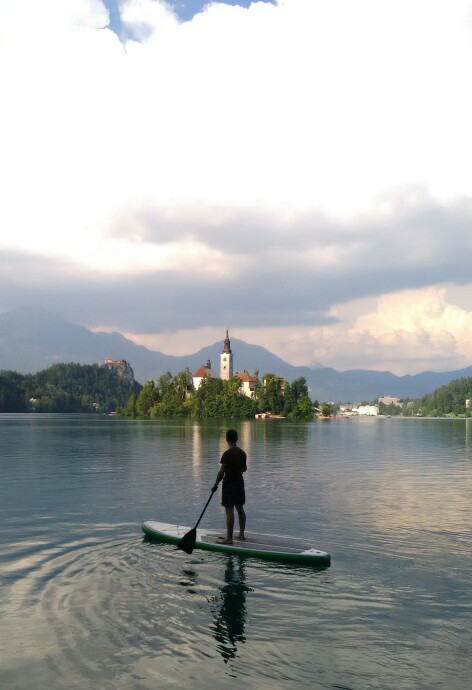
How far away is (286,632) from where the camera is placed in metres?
12.5

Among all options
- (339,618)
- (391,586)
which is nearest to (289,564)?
(391,586)

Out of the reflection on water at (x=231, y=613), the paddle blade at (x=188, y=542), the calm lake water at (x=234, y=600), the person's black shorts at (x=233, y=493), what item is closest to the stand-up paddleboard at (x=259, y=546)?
the calm lake water at (x=234, y=600)

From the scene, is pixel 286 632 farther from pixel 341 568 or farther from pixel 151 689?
pixel 341 568

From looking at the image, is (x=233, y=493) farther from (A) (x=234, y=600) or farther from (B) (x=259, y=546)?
(A) (x=234, y=600)

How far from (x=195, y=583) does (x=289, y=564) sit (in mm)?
3214

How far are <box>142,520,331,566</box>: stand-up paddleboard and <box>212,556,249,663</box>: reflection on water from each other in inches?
37.1

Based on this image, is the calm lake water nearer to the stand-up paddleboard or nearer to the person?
the stand-up paddleboard

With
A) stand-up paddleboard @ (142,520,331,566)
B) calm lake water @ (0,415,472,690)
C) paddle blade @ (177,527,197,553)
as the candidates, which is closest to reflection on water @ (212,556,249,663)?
calm lake water @ (0,415,472,690)

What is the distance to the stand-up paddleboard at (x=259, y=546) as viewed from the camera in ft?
57.8

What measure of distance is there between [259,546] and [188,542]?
222 centimetres

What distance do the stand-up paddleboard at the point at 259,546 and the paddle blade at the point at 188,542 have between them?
56cm

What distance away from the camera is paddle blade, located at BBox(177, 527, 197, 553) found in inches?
739

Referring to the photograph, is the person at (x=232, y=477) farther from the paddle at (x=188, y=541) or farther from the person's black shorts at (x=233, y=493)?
the paddle at (x=188, y=541)

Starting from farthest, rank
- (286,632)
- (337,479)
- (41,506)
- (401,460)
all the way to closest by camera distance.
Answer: (401,460) < (337,479) < (41,506) < (286,632)
